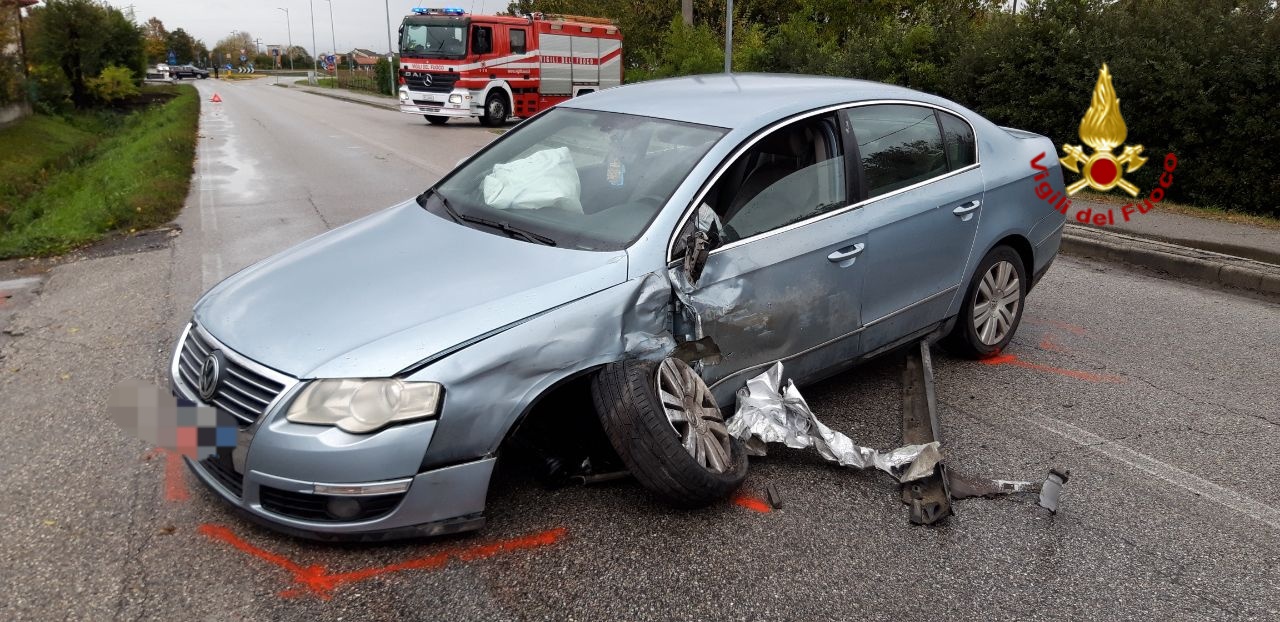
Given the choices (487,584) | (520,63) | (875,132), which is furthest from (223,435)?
(520,63)

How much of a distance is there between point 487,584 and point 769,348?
61.6 inches

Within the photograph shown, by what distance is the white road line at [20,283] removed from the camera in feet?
22.6

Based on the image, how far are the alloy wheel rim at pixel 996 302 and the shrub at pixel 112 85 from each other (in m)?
41.2

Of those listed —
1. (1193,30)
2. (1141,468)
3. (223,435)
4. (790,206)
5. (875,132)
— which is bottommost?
(1141,468)

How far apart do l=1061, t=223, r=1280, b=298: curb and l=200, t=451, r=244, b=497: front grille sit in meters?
7.98

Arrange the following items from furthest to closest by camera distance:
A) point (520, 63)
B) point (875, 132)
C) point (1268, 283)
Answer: point (520, 63), point (1268, 283), point (875, 132)

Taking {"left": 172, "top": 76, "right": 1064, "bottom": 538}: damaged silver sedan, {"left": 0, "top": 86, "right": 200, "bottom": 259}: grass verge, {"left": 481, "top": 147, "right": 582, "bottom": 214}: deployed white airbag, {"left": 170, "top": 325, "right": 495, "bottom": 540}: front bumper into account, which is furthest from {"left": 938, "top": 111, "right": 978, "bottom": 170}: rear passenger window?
{"left": 0, "top": 86, "right": 200, "bottom": 259}: grass verge

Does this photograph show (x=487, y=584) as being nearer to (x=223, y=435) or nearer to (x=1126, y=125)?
(x=223, y=435)

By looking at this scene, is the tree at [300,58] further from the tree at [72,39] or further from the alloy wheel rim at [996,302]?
the alloy wheel rim at [996,302]

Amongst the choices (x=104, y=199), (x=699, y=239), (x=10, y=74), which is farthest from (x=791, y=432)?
(x=10, y=74)

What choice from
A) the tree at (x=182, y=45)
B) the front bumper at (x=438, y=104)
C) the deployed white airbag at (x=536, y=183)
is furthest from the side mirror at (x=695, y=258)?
the tree at (x=182, y=45)

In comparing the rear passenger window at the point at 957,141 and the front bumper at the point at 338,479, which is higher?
the rear passenger window at the point at 957,141

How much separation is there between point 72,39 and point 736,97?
134ft

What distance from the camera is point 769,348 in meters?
3.84
